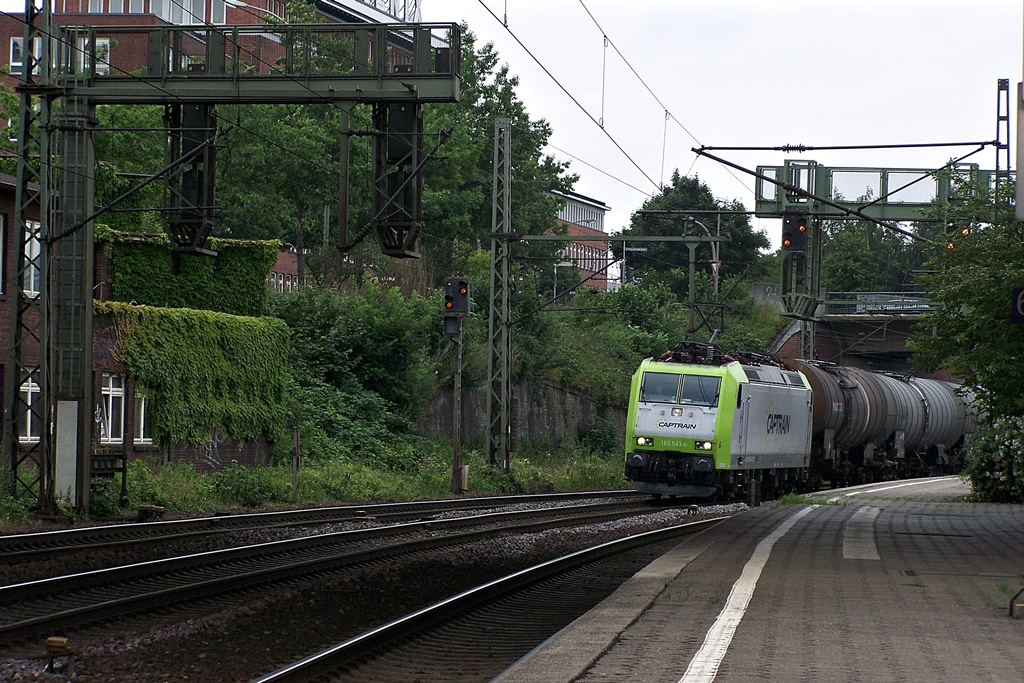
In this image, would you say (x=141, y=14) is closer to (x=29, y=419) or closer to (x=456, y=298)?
(x=29, y=419)

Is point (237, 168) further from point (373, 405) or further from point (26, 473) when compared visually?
point (26, 473)

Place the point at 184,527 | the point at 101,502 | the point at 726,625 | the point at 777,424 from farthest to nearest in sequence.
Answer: the point at 777,424
the point at 101,502
the point at 184,527
the point at 726,625

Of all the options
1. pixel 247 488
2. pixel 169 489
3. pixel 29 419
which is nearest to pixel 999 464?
pixel 247 488

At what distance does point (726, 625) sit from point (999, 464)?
73.0 feet

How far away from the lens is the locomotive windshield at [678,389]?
28016mm

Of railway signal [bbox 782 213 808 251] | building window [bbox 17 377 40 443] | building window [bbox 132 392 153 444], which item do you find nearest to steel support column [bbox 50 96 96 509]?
building window [bbox 17 377 40 443]

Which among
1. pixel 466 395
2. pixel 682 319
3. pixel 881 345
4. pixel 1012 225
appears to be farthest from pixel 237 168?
pixel 1012 225

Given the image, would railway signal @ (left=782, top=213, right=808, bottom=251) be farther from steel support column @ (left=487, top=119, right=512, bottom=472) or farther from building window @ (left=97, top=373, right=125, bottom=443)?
building window @ (left=97, top=373, right=125, bottom=443)

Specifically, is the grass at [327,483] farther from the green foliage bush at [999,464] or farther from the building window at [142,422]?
the green foliage bush at [999,464]

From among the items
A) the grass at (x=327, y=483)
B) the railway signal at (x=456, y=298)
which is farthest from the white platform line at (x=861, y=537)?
the grass at (x=327, y=483)

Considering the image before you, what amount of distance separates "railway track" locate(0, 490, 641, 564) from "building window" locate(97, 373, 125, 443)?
669cm

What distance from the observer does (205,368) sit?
31141 mm

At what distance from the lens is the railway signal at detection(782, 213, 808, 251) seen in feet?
80.0

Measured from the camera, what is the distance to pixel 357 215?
5059 centimetres
